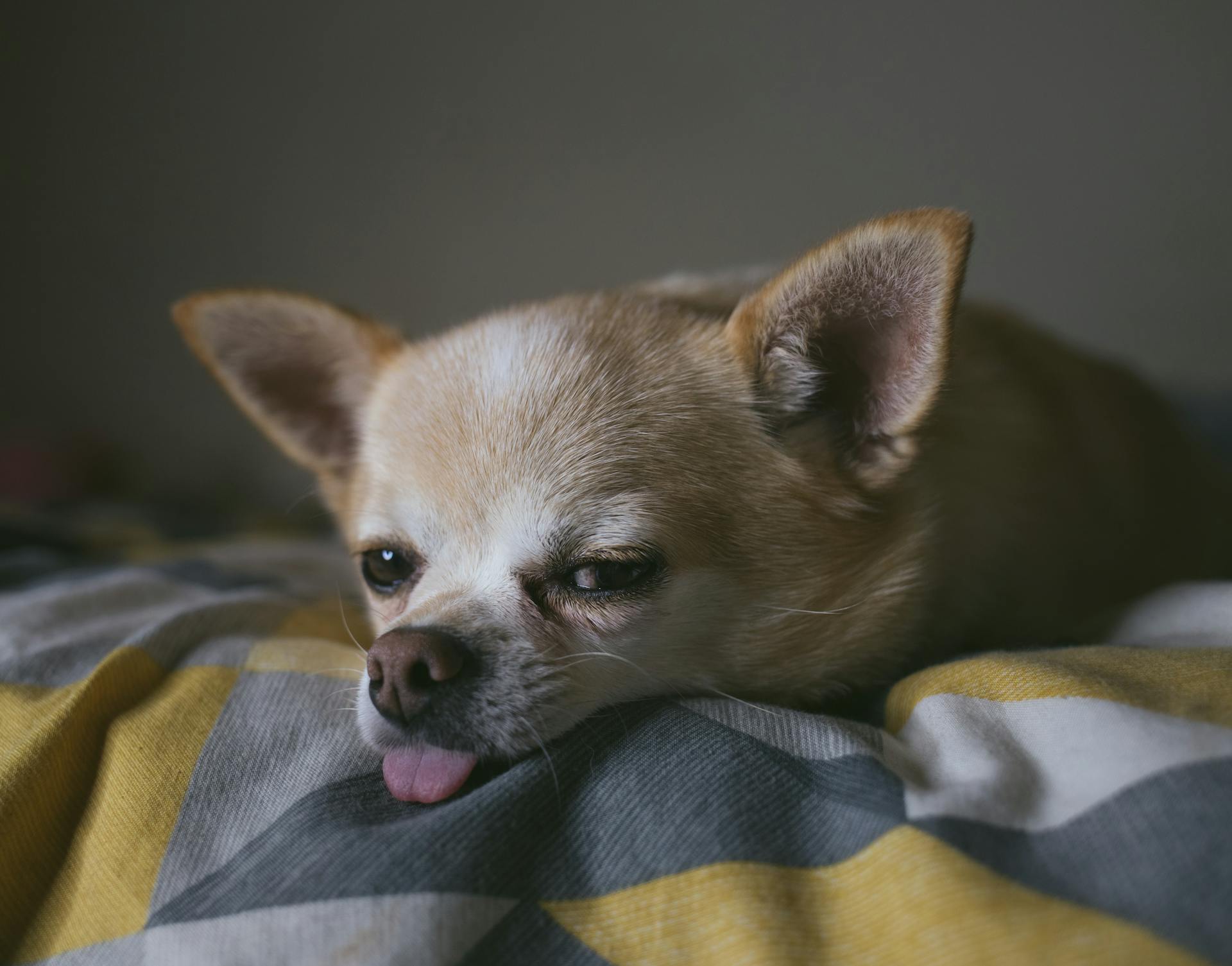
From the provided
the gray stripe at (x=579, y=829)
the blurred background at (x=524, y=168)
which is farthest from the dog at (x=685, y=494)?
the blurred background at (x=524, y=168)

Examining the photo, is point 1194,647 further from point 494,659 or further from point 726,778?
point 494,659

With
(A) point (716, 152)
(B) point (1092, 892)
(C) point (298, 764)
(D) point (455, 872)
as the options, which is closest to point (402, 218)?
(A) point (716, 152)

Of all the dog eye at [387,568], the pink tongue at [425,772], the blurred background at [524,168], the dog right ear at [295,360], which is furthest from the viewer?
the blurred background at [524,168]

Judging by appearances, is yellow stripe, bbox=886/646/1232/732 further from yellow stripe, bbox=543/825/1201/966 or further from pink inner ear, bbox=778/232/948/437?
pink inner ear, bbox=778/232/948/437

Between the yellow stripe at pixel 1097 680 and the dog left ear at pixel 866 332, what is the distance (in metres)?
0.33

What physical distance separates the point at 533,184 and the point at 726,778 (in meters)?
2.64

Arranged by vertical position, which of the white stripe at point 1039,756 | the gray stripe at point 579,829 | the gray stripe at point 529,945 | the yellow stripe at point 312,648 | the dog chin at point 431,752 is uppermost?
the white stripe at point 1039,756

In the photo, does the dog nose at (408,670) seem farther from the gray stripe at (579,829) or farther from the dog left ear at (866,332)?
the dog left ear at (866,332)

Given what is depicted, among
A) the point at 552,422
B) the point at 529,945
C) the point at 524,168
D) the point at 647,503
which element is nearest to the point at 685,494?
the point at 647,503

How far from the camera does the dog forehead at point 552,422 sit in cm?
97

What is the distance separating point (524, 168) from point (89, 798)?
8.52 ft

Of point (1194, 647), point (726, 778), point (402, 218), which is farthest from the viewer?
point (402, 218)

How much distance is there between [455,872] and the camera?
62 cm

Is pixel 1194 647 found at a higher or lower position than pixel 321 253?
higher
